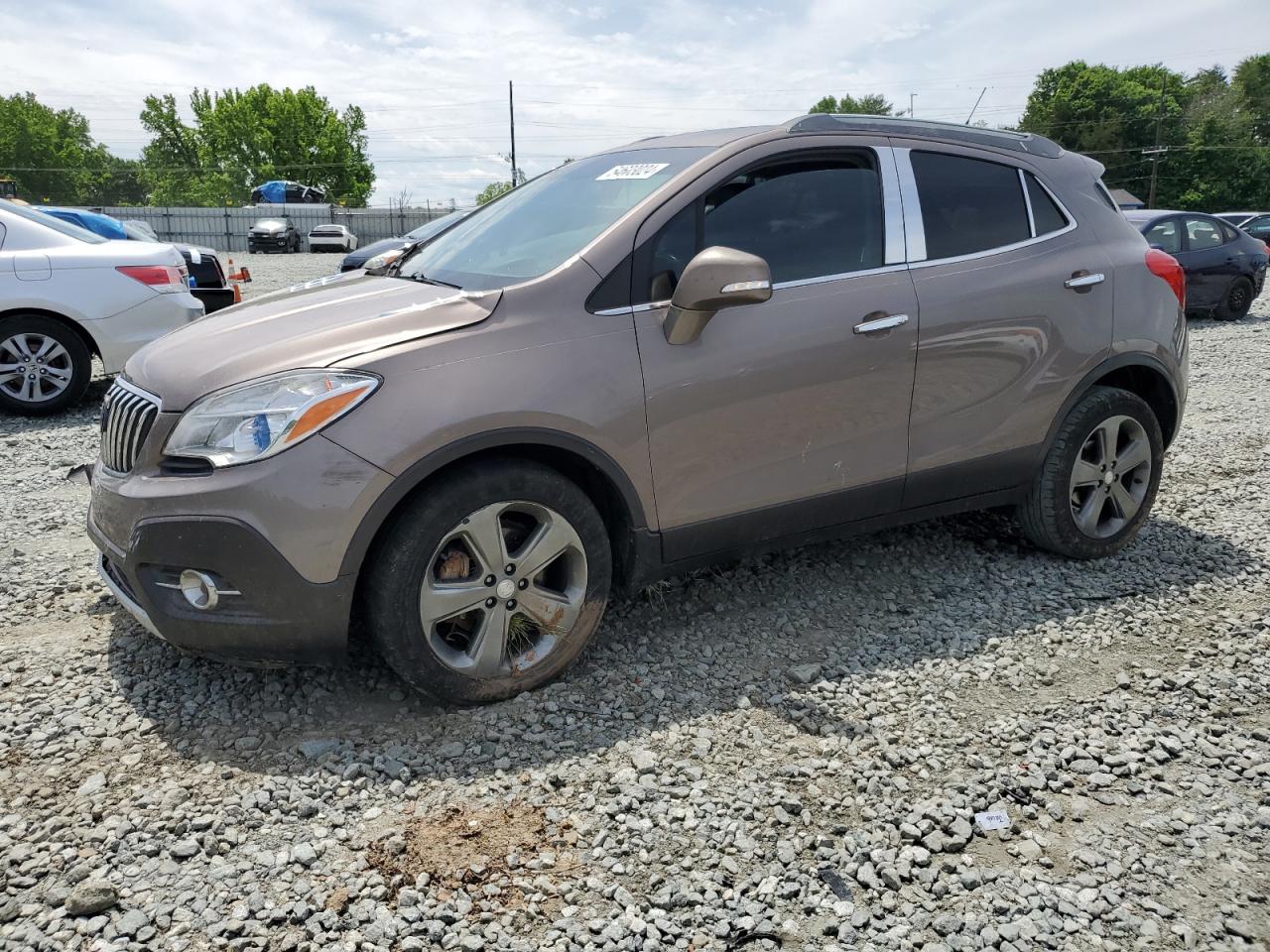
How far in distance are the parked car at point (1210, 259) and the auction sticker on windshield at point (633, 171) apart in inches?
499

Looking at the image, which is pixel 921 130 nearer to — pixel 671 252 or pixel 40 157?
pixel 671 252

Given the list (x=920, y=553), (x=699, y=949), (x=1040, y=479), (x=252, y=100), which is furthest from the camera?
(x=252, y=100)

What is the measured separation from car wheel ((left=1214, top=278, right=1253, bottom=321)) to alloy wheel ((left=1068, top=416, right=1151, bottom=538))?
12.2 m

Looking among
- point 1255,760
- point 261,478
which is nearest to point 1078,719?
point 1255,760

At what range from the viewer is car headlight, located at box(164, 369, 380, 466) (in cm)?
291

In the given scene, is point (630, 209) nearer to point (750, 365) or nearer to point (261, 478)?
point (750, 365)

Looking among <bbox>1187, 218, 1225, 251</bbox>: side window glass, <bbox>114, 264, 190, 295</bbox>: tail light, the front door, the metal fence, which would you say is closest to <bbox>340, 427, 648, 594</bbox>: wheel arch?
the front door

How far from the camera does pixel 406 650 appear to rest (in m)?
3.09

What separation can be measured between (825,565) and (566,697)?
1670mm

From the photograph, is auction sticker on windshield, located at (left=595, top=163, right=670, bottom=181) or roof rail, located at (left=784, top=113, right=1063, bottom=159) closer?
auction sticker on windshield, located at (left=595, top=163, right=670, bottom=181)

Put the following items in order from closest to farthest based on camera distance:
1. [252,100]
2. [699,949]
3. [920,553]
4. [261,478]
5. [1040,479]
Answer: [699,949] → [261,478] → [1040,479] → [920,553] → [252,100]

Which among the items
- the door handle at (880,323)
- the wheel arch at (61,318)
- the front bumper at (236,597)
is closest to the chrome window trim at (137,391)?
the front bumper at (236,597)

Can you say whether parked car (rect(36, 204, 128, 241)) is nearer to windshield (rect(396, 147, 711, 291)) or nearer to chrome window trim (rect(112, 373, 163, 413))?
windshield (rect(396, 147, 711, 291))

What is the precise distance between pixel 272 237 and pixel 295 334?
141 ft
